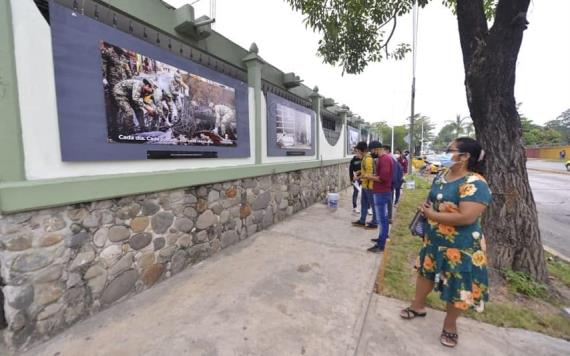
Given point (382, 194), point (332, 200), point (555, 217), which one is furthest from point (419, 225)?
point (555, 217)

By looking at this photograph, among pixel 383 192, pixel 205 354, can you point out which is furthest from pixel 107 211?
pixel 383 192

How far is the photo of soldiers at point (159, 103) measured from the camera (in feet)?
8.45

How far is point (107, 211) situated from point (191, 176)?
3.47ft

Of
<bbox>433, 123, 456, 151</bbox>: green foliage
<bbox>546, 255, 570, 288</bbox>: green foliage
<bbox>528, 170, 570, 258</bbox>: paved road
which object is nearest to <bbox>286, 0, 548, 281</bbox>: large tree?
<bbox>546, 255, 570, 288</bbox>: green foliage

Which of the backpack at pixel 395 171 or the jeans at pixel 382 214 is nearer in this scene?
the jeans at pixel 382 214

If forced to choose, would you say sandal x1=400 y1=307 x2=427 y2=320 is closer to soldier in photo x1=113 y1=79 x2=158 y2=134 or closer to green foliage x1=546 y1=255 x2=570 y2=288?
green foliage x1=546 y1=255 x2=570 y2=288

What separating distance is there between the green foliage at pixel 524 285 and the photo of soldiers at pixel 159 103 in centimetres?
421

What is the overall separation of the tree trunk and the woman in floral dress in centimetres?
151

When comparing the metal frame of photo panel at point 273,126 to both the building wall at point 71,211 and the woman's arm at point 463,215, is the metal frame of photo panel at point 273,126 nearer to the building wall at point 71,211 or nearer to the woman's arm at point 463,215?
the building wall at point 71,211

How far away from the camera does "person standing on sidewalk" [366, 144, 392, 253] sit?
158 inches

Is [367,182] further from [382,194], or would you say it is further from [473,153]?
[473,153]

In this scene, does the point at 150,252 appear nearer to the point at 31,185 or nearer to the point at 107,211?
the point at 107,211

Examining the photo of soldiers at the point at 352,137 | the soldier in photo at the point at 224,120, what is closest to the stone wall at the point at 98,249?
the soldier in photo at the point at 224,120

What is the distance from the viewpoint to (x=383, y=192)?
411 centimetres
